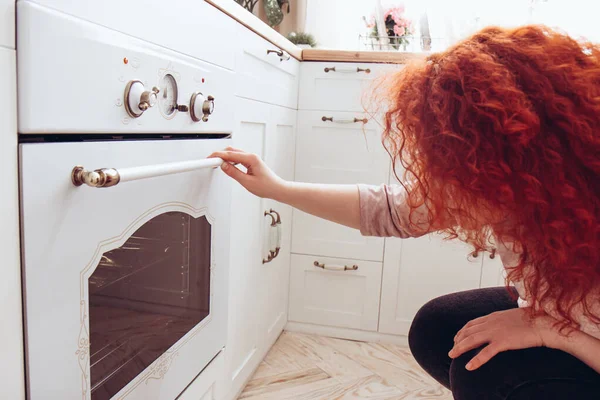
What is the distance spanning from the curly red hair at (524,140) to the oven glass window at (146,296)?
1.37ft

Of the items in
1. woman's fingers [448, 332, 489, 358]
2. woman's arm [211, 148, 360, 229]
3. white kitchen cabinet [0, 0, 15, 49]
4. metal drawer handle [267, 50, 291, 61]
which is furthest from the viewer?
metal drawer handle [267, 50, 291, 61]

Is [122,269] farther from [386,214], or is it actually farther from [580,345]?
[580,345]

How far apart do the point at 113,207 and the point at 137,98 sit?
0.15 m

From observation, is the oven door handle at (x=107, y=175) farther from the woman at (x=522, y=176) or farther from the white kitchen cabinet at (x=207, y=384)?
the white kitchen cabinet at (x=207, y=384)

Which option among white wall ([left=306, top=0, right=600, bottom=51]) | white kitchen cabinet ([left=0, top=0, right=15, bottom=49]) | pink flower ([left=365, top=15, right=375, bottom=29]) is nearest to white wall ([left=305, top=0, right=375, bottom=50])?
white wall ([left=306, top=0, right=600, bottom=51])

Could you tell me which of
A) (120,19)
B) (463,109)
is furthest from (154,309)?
(463,109)

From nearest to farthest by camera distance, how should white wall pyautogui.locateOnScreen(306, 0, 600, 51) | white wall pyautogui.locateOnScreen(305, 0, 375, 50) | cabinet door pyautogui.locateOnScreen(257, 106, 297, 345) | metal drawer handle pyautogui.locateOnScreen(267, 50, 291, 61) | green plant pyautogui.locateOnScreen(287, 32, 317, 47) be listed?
metal drawer handle pyautogui.locateOnScreen(267, 50, 291, 61) < cabinet door pyautogui.locateOnScreen(257, 106, 297, 345) < green plant pyautogui.locateOnScreen(287, 32, 317, 47) < white wall pyautogui.locateOnScreen(306, 0, 600, 51) < white wall pyautogui.locateOnScreen(305, 0, 375, 50)

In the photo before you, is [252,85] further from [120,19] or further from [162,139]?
[120,19]

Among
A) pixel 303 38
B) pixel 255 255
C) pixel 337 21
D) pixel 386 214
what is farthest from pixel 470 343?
pixel 337 21

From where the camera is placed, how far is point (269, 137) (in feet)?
5.06

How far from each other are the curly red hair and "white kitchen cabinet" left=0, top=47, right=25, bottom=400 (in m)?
0.49

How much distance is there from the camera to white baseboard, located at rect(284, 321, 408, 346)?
1.98m

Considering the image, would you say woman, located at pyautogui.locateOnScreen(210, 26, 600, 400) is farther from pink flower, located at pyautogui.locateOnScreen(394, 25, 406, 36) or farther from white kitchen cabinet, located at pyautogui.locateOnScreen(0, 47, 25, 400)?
pink flower, located at pyautogui.locateOnScreen(394, 25, 406, 36)

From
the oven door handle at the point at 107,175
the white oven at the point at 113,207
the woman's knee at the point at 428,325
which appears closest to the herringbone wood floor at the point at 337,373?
the woman's knee at the point at 428,325
